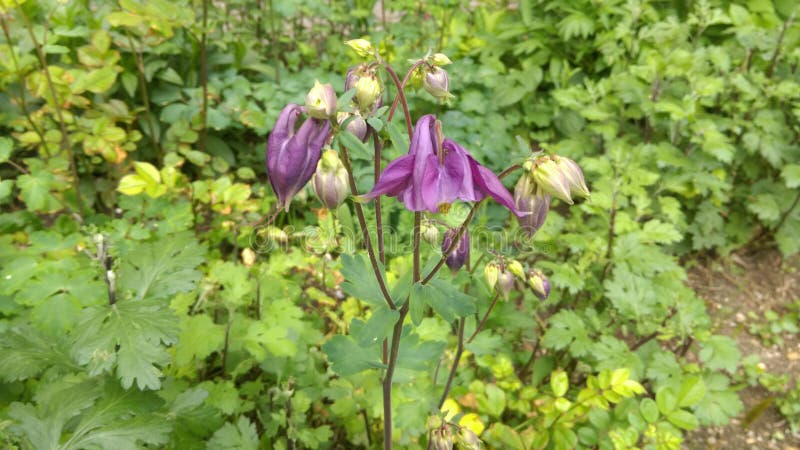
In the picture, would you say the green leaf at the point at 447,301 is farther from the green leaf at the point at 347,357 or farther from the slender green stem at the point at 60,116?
the slender green stem at the point at 60,116

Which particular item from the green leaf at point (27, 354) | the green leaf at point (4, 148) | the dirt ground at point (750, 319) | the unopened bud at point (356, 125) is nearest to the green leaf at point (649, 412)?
the dirt ground at point (750, 319)

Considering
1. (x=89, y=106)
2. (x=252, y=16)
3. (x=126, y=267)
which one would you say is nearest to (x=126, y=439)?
(x=126, y=267)

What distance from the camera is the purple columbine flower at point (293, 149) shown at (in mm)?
1007

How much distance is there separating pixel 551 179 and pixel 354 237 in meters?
1.03

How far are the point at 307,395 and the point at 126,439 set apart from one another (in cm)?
68

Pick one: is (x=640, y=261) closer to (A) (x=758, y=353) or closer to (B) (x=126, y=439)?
(A) (x=758, y=353)

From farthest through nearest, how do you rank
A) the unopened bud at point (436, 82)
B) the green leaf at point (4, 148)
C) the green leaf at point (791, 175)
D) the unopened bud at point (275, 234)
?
the green leaf at point (791, 175)
the unopened bud at point (275, 234)
the green leaf at point (4, 148)
the unopened bud at point (436, 82)

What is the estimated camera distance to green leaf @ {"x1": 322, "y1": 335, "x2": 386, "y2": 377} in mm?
1413

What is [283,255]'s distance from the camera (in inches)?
90.0

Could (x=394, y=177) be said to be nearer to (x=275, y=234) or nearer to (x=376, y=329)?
(x=376, y=329)

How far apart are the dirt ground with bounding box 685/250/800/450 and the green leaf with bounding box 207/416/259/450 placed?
200 cm

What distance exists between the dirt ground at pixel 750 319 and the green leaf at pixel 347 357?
1857mm

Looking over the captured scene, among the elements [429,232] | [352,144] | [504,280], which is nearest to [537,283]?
[504,280]

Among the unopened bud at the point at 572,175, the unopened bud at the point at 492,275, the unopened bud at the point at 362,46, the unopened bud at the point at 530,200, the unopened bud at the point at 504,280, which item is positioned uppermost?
the unopened bud at the point at 362,46
